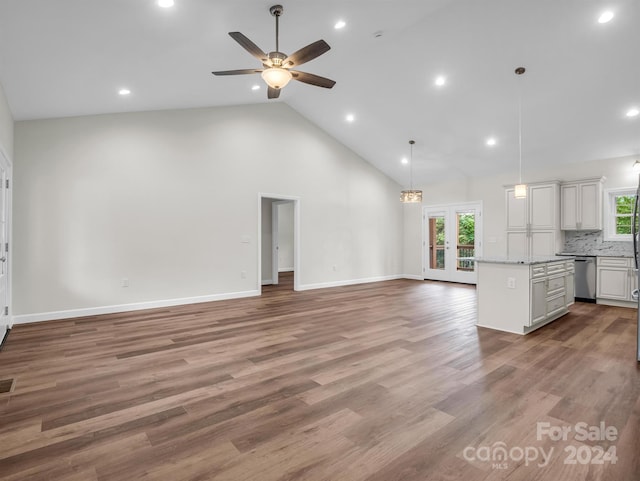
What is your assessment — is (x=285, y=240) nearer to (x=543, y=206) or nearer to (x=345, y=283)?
(x=345, y=283)

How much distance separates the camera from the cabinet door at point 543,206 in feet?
22.3

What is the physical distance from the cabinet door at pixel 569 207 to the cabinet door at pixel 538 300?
3.03 metres

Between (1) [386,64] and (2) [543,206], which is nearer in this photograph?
(1) [386,64]

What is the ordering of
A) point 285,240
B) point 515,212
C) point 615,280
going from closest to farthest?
point 615,280, point 515,212, point 285,240

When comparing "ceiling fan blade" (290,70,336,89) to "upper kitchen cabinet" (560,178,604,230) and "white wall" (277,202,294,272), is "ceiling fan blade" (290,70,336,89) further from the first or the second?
"white wall" (277,202,294,272)

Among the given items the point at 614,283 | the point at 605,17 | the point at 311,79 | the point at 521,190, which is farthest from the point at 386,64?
the point at 614,283

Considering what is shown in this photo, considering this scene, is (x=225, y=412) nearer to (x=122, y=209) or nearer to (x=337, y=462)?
(x=337, y=462)

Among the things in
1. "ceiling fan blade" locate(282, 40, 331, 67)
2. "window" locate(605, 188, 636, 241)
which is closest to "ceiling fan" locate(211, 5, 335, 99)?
"ceiling fan blade" locate(282, 40, 331, 67)

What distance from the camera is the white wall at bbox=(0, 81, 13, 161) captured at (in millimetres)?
3892

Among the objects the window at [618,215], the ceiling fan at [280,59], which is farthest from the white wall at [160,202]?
the window at [618,215]

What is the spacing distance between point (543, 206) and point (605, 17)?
12.0ft

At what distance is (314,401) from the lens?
98.3 inches

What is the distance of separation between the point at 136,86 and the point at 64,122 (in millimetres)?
1431

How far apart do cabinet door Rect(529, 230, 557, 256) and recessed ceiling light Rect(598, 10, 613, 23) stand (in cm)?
381
